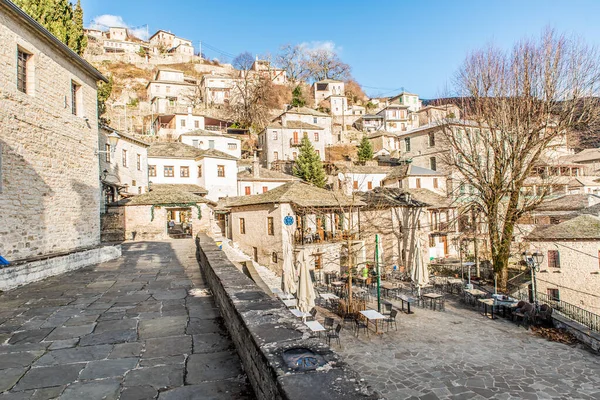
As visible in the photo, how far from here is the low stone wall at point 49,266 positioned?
8297mm

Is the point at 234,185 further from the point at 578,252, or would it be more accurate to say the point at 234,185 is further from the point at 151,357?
the point at 151,357

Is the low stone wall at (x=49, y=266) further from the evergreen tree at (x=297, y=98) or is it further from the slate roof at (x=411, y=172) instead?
the evergreen tree at (x=297, y=98)

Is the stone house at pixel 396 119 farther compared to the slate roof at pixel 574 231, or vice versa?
the stone house at pixel 396 119

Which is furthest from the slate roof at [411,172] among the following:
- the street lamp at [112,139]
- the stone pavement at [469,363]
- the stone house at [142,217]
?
the street lamp at [112,139]

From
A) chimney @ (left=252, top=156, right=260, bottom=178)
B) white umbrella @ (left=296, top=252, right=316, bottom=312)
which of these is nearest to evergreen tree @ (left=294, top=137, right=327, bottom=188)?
chimney @ (left=252, top=156, right=260, bottom=178)

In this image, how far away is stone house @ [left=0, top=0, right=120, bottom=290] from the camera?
9.90 metres

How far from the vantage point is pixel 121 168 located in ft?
92.9

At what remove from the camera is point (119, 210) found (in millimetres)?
24281

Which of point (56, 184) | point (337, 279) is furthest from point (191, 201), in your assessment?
point (56, 184)

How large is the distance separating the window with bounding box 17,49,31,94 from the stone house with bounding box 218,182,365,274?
48.4 feet

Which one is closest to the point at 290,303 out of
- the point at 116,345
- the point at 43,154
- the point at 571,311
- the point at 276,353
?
the point at 43,154

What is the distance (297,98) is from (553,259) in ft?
184

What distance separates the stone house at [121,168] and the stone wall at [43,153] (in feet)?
34.0

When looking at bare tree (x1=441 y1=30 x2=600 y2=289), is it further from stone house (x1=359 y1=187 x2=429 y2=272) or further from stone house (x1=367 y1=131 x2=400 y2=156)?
stone house (x1=367 y1=131 x2=400 y2=156)
